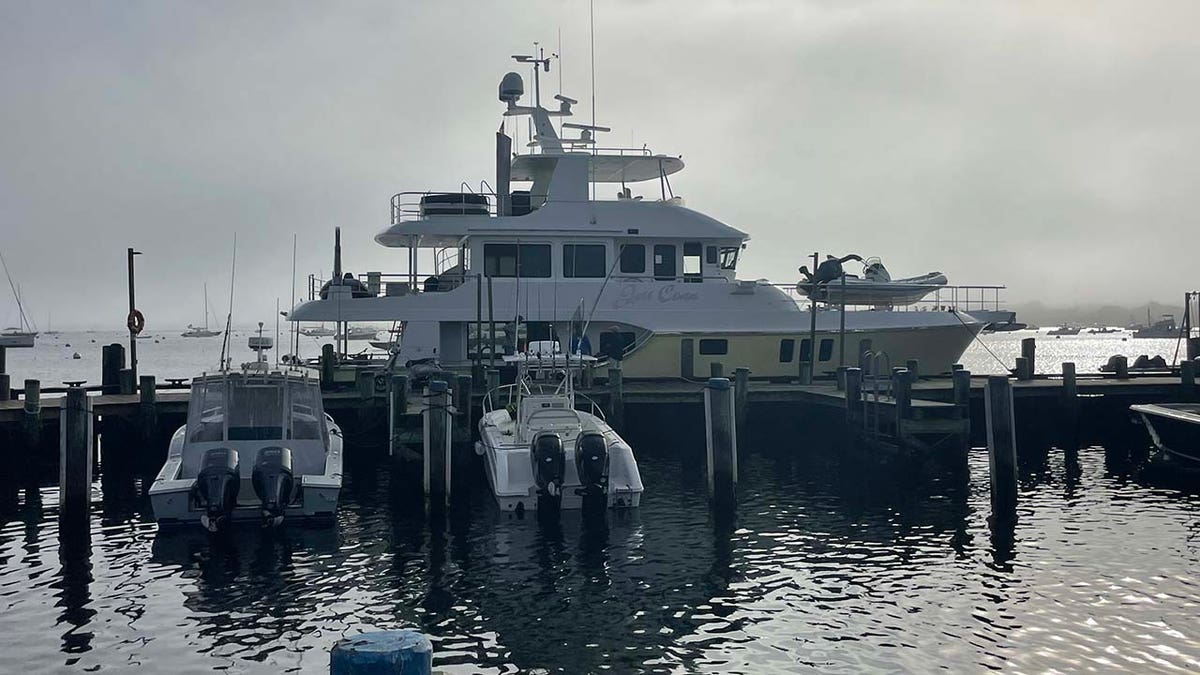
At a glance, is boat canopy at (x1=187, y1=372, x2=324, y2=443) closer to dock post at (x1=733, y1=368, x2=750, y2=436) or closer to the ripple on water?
the ripple on water

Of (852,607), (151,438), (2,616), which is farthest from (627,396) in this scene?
(2,616)

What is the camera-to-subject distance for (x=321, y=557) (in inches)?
587

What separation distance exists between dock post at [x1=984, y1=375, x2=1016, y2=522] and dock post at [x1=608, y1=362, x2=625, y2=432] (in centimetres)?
838

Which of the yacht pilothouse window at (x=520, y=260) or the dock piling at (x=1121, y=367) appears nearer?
the yacht pilothouse window at (x=520, y=260)

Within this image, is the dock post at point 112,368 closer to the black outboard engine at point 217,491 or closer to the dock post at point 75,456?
the dock post at point 75,456

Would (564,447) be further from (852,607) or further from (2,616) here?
(2,616)

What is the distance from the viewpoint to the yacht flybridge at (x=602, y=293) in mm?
28344

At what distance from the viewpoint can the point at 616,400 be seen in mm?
23578

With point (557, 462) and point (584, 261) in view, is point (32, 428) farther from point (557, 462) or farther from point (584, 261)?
point (584, 261)

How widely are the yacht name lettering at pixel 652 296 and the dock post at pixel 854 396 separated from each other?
7540mm

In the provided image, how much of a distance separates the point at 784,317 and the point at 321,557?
59.5ft

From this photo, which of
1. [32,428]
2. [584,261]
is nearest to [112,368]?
[32,428]

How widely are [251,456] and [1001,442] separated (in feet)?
43.2

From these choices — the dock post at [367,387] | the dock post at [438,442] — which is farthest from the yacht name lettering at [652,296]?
the dock post at [438,442]
